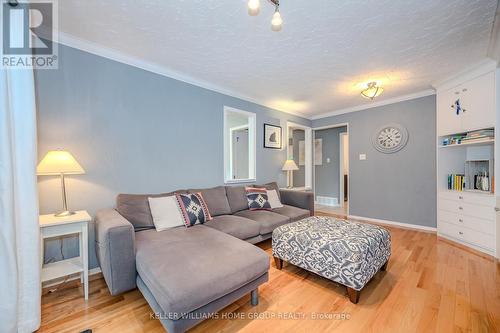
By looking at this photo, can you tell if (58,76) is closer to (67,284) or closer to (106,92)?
(106,92)

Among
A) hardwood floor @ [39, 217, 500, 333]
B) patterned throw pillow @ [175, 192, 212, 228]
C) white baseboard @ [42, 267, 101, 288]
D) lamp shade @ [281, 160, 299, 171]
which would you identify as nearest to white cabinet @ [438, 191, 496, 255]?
hardwood floor @ [39, 217, 500, 333]

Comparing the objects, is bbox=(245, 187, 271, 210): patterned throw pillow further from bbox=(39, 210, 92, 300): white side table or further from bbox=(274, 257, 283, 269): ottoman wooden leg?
bbox=(39, 210, 92, 300): white side table

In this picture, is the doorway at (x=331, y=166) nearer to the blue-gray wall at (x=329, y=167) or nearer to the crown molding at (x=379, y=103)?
the blue-gray wall at (x=329, y=167)

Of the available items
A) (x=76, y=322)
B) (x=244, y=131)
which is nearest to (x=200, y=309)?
(x=76, y=322)

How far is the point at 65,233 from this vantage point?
5.40 ft

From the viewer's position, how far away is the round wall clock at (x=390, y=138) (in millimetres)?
3729

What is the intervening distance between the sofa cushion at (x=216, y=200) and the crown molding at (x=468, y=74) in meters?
3.72

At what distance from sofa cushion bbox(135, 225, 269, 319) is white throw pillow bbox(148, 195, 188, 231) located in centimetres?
25

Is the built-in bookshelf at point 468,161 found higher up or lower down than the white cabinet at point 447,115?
lower down

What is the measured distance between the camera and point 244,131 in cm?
535

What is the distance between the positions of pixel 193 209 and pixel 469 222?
3.72 metres

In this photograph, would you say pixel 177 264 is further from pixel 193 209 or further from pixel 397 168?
pixel 397 168

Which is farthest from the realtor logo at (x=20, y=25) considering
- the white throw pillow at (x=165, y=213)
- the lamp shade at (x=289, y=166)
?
the lamp shade at (x=289, y=166)

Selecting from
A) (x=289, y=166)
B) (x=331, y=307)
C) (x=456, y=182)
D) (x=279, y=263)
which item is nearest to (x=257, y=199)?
(x=279, y=263)
